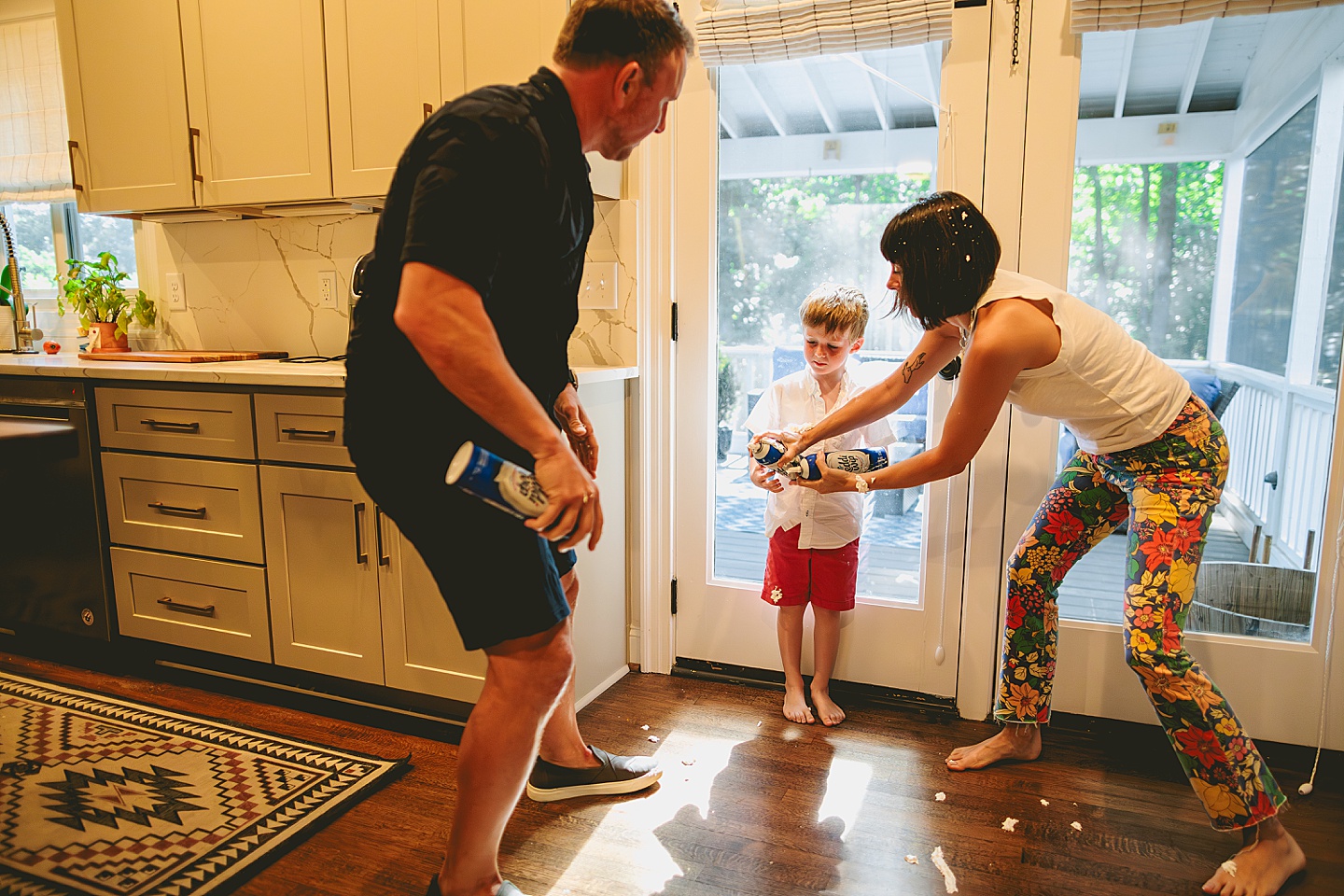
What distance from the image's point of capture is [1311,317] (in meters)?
1.87

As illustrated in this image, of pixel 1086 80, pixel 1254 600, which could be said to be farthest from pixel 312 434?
pixel 1254 600

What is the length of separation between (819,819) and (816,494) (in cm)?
80

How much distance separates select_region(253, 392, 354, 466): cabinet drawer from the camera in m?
2.00

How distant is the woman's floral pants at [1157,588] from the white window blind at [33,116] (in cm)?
359

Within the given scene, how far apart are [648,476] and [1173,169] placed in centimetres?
150

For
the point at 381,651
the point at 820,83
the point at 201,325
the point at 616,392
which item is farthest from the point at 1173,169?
the point at 201,325

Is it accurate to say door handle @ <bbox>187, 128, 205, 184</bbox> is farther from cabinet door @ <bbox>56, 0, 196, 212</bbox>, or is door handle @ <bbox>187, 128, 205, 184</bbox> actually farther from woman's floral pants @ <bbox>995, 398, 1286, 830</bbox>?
woman's floral pants @ <bbox>995, 398, 1286, 830</bbox>

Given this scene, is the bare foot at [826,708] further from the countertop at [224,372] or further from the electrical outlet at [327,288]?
the electrical outlet at [327,288]

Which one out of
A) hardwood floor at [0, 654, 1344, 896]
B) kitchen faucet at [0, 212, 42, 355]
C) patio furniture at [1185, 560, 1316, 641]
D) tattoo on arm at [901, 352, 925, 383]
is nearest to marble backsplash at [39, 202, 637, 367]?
kitchen faucet at [0, 212, 42, 355]

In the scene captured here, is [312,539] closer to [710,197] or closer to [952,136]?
[710,197]

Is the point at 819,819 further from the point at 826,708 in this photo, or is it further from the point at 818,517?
the point at 818,517

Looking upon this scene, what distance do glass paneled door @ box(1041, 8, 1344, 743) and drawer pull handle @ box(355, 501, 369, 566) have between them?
5.70ft

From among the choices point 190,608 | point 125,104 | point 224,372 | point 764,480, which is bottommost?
point 190,608

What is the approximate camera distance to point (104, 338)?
9.50 feet
